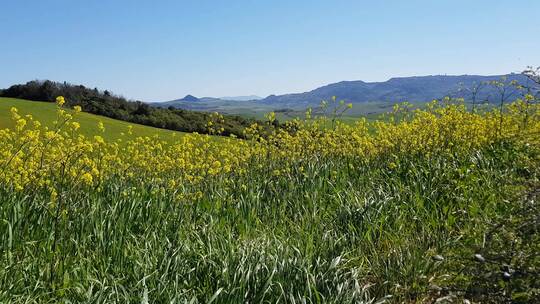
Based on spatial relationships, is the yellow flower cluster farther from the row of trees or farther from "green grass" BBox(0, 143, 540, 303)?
the row of trees

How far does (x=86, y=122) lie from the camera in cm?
3078

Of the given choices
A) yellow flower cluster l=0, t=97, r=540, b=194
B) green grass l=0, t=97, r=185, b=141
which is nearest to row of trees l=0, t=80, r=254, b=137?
green grass l=0, t=97, r=185, b=141

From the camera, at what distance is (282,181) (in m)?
7.76

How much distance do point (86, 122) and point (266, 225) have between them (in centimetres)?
2720

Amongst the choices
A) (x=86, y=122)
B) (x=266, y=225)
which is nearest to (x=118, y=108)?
(x=86, y=122)

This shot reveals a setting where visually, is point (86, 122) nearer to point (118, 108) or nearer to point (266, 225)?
point (118, 108)

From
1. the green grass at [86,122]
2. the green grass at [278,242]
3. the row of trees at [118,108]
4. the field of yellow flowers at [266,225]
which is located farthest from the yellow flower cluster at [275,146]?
the row of trees at [118,108]

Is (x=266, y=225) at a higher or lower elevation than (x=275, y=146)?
lower

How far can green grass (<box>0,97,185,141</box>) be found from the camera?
1038 inches

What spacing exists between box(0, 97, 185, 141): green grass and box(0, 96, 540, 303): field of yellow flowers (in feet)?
53.8

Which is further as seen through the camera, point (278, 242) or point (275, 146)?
point (275, 146)

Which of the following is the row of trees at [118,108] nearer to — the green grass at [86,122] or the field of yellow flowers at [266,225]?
the green grass at [86,122]

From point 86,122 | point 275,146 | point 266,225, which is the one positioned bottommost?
point 86,122

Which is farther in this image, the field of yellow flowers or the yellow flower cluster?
the yellow flower cluster
